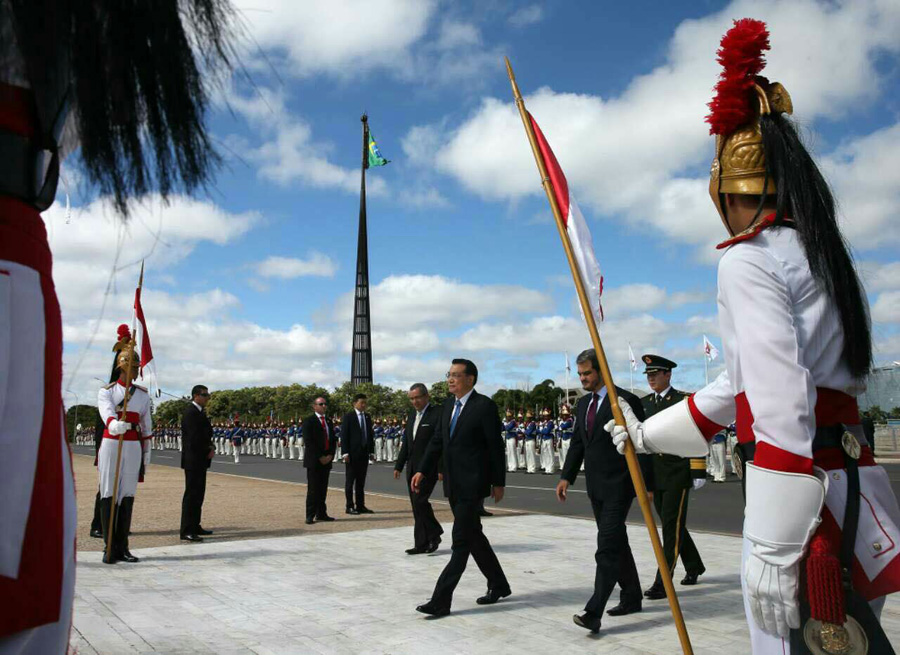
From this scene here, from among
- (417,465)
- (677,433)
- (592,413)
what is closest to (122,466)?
(417,465)

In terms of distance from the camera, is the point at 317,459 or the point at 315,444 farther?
the point at 315,444

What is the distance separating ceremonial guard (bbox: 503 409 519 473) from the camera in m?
26.5

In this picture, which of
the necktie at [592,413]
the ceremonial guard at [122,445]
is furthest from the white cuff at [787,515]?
the ceremonial guard at [122,445]

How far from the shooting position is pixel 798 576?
192 cm

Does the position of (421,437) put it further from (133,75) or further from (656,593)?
(133,75)

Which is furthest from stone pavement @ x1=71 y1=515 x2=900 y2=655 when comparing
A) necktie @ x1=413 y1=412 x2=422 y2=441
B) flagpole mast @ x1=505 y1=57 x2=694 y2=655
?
flagpole mast @ x1=505 y1=57 x2=694 y2=655

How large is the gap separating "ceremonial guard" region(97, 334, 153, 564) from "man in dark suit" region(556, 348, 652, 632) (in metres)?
4.77

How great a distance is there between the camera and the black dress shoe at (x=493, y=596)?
593cm

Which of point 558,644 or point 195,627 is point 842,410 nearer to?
point 558,644

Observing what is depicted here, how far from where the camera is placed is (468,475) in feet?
20.3

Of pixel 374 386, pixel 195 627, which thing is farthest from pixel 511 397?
pixel 195 627

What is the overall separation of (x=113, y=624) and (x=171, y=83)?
4893 mm

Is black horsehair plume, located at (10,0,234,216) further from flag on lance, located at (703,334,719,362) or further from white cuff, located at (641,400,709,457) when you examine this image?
flag on lance, located at (703,334,719,362)

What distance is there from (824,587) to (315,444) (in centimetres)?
1137
